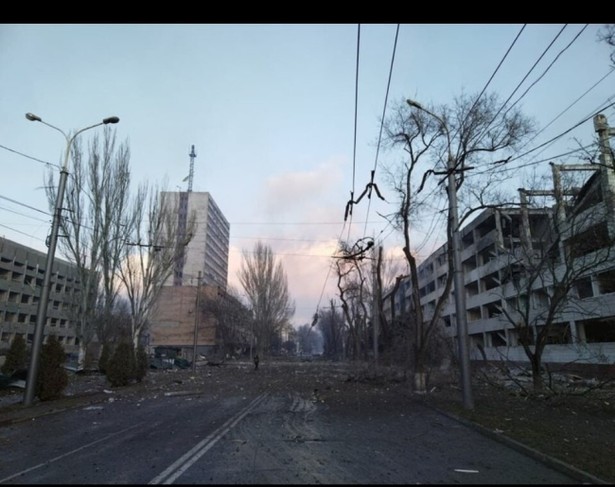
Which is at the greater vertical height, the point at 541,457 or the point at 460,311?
the point at 460,311

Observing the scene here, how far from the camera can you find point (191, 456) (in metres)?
7.89

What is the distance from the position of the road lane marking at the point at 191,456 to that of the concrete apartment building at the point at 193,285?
2509 cm

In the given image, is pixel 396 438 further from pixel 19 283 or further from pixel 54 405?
pixel 19 283

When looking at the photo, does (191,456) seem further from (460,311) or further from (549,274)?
(549,274)

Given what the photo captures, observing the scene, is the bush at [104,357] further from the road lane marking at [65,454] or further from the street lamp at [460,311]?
the street lamp at [460,311]

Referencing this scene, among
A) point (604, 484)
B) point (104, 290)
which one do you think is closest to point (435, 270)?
point (104, 290)

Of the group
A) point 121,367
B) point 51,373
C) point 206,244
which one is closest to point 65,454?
point 51,373

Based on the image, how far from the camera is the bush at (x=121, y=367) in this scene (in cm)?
2414

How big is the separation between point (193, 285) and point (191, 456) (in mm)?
99762

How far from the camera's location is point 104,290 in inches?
1278

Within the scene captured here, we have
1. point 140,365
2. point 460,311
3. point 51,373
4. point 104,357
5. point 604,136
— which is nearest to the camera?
point 460,311

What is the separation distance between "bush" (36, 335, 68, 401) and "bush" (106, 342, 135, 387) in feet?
22.8

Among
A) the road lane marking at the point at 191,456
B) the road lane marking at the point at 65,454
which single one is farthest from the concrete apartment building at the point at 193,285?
the road lane marking at the point at 191,456
